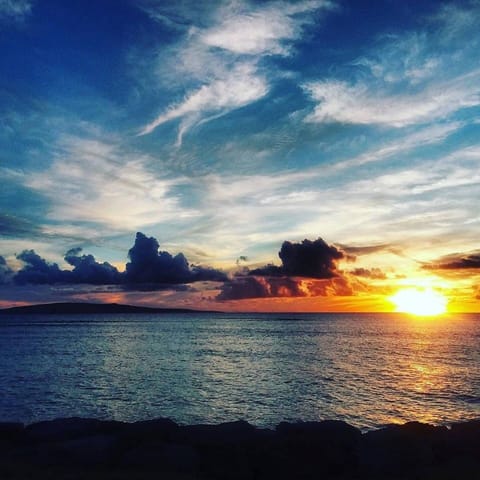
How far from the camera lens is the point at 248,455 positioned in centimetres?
2136

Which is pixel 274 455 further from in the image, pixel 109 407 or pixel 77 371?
pixel 77 371

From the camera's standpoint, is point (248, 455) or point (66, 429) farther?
point (66, 429)

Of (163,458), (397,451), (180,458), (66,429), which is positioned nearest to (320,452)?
(397,451)

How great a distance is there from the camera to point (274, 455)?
2092 cm

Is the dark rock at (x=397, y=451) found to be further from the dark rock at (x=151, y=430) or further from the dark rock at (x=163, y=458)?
the dark rock at (x=151, y=430)

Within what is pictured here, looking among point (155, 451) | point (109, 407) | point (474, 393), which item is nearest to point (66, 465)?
point (155, 451)

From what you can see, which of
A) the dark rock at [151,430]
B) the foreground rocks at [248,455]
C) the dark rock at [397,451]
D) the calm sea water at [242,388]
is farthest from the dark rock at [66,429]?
the dark rock at [397,451]

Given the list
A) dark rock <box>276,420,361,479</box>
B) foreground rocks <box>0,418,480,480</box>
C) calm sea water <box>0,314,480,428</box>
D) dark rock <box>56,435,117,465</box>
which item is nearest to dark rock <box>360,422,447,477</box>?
foreground rocks <box>0,418,480,480</box>

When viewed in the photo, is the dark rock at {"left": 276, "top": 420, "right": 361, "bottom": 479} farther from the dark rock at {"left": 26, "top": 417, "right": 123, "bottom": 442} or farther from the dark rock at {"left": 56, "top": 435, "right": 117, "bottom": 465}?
the dark rock at {"left": 26, "top": 417, "right": 123, "bottom": 442}

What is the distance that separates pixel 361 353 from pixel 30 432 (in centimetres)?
7758

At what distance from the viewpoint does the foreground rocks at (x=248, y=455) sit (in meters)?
20.2

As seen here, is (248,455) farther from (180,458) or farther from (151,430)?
(151,430)

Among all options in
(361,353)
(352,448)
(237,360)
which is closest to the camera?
(352,448)

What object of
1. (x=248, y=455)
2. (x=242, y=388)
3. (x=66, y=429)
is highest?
(x=248, y=455)
